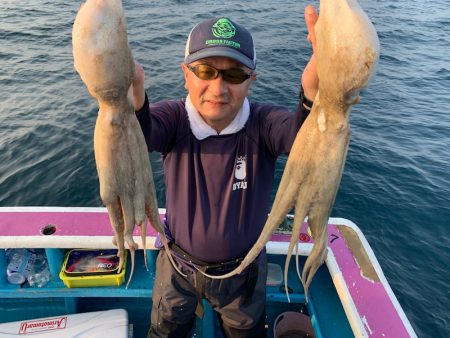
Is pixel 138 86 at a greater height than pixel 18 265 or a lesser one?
greater

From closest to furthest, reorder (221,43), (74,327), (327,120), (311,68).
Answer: (327,120) < (311,68) < (221,43) < (74,327)

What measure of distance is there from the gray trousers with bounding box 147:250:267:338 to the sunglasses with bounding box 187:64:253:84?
72.4 inches

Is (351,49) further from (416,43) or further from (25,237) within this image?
(416,43)

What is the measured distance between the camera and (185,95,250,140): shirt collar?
3432mm

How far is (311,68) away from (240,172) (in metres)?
1.36

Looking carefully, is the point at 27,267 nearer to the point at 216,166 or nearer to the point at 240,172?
the point at 216,166

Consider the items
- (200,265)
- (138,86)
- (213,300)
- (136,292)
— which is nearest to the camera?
(138,86)

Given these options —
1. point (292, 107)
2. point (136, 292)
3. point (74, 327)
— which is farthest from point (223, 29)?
point (292, 107)

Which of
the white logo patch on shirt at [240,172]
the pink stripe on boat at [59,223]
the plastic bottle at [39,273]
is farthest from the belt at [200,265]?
the plastic bottle at [39,273]

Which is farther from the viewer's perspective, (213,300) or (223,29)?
(213,300)

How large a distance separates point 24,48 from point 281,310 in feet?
55.3

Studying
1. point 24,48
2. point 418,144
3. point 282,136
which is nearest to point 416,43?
point 418,144

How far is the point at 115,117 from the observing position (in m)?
2.15

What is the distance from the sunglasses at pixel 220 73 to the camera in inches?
121
